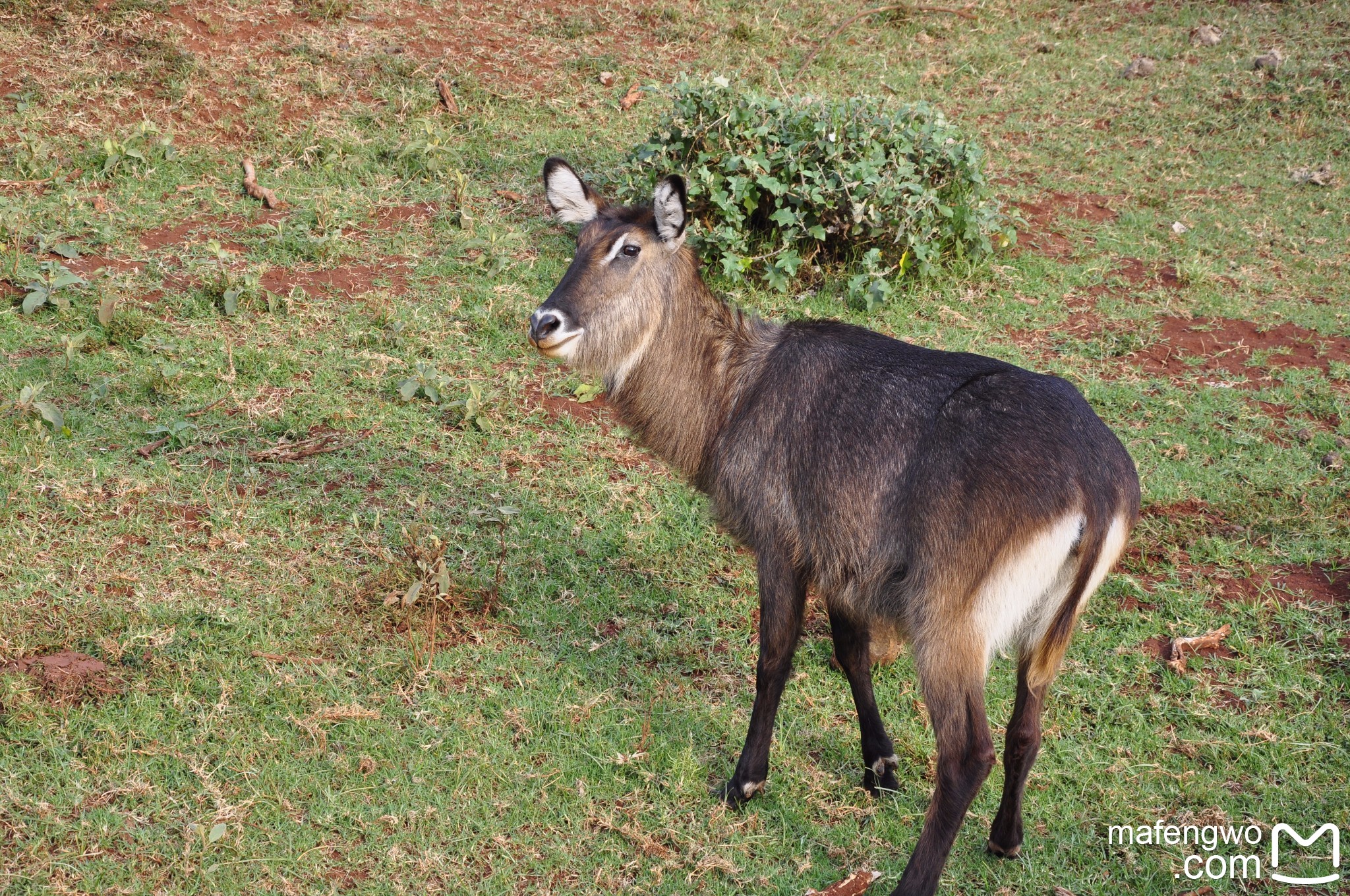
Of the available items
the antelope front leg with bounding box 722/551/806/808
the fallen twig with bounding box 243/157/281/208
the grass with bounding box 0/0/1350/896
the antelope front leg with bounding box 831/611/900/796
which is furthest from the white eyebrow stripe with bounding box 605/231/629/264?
the fallen twig with bounding box 243/157/281/208

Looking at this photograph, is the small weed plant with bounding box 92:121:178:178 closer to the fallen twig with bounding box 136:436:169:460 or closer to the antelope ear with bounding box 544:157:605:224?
the fallen twig with bounding box 136:436:169:460

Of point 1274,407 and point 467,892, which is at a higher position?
point 1274,407

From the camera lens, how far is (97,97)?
645cm

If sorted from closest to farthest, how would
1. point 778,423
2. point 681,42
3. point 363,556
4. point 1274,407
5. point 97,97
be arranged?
point 778,423, point 363,556, point 1274,407, point 97,97, point 681,42

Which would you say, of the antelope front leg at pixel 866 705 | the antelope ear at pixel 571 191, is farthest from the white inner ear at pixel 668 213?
the antelope front leg at pixel 866 705

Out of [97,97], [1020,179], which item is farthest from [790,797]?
[97,97]

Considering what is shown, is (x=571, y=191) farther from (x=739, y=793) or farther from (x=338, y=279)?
(x=338, y=279)

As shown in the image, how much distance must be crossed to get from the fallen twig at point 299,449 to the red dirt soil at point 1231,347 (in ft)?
12.9

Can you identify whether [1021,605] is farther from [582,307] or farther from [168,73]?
[168,73]

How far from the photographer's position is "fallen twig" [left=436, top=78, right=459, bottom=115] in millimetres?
6988

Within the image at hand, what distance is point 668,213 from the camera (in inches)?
138

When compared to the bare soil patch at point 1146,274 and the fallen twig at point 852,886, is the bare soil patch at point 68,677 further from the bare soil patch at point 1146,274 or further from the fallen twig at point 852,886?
the bare soil patch at point 1146,274

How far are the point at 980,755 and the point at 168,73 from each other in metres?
6.22

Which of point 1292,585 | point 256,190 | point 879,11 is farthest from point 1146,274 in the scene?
point 256,190
